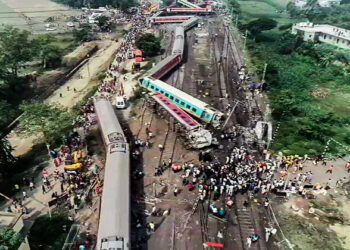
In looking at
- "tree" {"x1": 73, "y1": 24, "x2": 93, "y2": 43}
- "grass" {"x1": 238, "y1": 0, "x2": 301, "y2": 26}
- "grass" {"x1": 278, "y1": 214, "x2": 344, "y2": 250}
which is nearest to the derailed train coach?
"grass" {"x1": 278, "y1": 214, "x2": 344, "y2": 250}

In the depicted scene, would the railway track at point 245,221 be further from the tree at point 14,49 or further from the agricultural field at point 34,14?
the agricultural field at point 34,14

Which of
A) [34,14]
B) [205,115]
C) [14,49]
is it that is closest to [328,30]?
[205,115]

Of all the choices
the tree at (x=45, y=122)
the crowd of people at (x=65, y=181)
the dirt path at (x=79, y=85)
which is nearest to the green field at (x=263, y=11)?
the dirt path at (x=79, y=85)

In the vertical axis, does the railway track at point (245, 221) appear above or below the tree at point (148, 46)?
below

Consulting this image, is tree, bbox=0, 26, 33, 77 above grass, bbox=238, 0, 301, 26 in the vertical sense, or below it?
below

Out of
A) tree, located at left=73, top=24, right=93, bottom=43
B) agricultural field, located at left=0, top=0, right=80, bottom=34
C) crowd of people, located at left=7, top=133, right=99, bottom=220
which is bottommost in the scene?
crowd of people, located at left=7, top=133, right=99, bottom=220

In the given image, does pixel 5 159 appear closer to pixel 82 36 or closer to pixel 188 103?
pixel 188 103

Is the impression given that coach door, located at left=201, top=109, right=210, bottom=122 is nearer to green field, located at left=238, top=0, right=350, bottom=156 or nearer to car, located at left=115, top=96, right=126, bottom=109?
green field, located at left=238, top=0, right=350, bottom=156
